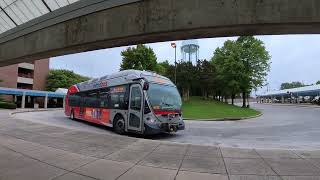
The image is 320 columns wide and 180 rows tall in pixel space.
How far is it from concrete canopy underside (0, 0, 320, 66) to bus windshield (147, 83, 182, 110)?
24.3ft

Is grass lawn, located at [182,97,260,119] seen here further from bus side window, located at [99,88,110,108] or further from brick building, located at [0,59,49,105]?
brick building, located at [0,59,49,105]

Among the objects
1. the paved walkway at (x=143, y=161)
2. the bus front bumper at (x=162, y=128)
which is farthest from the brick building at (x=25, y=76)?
the paved walkway at (x=143, y=161)

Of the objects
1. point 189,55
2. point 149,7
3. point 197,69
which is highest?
point 189,55

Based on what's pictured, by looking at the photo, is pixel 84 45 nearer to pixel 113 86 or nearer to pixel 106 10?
pixel 106 10

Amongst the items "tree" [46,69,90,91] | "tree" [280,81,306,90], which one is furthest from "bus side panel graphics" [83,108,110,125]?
"tree" [280,81,306,90]

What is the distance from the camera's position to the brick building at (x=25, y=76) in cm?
6022

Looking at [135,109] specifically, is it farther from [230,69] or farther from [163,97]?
[230,69]

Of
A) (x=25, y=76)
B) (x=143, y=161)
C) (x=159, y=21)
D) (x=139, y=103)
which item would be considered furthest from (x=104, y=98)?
(x=25, y=76)

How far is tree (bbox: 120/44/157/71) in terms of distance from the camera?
164 feet

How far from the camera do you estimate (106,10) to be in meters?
7.04

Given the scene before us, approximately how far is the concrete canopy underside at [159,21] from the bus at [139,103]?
7293mm

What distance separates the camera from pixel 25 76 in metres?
66.6

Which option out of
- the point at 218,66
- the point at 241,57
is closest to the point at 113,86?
the point at 241,57

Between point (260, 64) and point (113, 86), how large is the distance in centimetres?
4260
